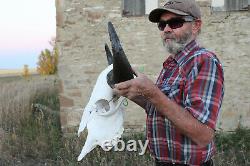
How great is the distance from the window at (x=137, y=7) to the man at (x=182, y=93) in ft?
17.9

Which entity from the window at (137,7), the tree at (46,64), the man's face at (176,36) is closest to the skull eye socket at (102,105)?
the man's face at (176,36)

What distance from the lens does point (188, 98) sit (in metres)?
2.25

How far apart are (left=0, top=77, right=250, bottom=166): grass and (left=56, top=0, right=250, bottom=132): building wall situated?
43 centimetres

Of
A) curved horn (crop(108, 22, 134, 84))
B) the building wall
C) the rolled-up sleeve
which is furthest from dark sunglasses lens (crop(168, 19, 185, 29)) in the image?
the building wall

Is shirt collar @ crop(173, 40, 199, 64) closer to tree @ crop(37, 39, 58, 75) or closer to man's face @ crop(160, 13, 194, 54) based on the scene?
man's face @ crop(160, 13, 194, 54)

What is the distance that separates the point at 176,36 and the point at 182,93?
41 cm

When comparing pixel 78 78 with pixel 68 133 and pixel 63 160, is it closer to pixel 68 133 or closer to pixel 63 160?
pixel 68 133

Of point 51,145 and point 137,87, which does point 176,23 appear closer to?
point 137,87

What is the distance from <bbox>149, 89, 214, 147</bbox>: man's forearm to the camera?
7.04ft

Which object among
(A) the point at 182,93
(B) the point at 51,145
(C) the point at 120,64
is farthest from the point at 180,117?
(B) the point at 51,145

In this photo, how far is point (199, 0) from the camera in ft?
25.7

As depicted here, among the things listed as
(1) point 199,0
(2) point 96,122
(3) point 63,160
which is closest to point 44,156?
(3) point 63,160

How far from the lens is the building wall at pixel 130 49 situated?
25.8ft

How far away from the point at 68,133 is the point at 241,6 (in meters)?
4.41
